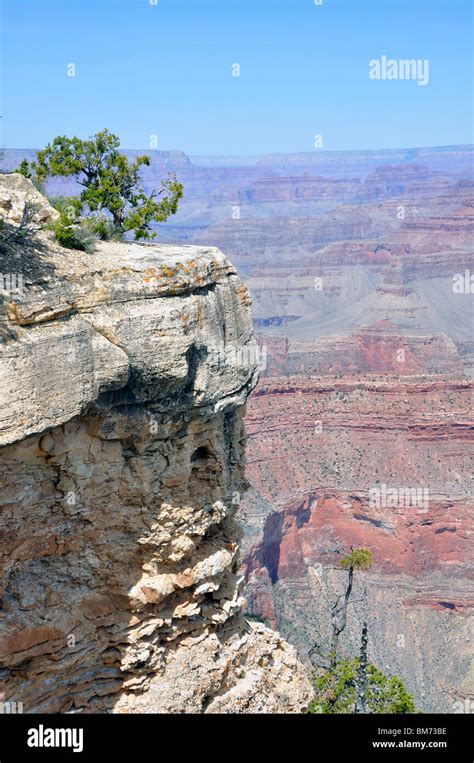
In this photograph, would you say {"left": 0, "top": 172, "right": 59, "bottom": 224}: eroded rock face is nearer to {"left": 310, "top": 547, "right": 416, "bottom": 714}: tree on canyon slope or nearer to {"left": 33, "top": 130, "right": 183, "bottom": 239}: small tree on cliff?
{"left": 33, "top": 130, "right": 183, "bottom": 239}: small tree on cliff

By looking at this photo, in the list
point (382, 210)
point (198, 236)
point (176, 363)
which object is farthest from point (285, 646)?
point (382, 210)

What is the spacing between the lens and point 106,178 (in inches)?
540

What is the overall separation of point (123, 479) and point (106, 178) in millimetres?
5378

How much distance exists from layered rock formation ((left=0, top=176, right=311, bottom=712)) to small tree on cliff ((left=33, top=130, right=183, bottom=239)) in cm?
138

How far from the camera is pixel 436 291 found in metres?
133

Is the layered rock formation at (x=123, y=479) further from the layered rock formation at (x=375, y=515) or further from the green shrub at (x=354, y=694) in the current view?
the layered rock formation at (x=375, y=515)

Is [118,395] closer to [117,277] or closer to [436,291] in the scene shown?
[117,277]

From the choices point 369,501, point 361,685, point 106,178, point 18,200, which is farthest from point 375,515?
point 18,200

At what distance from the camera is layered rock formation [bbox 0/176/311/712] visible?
33.0 ft

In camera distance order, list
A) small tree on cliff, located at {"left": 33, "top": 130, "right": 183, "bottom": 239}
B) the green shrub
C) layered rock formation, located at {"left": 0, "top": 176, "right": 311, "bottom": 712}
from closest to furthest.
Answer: layered rock formation, located at {"left": 0, "top": 176, "right": 311, "bottom": 712} < small tree on cliff, located at {"left": 33, "top": 130, "right": 183, "bottom": 239} < the green shrub

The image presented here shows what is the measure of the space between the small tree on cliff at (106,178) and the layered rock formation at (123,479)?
4.52ft

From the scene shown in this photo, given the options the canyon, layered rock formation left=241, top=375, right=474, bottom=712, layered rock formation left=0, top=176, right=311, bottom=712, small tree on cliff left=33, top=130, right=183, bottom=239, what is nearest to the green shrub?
layered rock formation left=0, top=176, right=311, bottom=712

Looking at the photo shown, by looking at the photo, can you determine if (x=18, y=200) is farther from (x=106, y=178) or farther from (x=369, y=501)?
(x=369, y=501)

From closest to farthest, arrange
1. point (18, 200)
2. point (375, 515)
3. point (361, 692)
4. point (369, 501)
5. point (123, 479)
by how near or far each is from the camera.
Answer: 1. point (18, 200)
2. point (123, 479)
3. point (361, 692)
4. point (375, 515)
5. point (369, 501)
